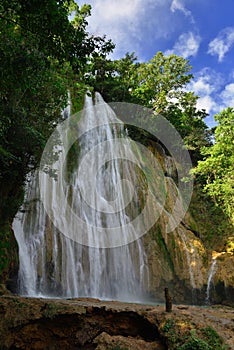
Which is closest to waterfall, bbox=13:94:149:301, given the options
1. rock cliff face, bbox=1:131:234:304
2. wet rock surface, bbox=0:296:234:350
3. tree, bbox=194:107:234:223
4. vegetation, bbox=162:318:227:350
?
rock cliff face, bbox=1:131:234:304

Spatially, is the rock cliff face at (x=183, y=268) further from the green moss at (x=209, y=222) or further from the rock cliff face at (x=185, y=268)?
the green moss at (x=209, y=222)

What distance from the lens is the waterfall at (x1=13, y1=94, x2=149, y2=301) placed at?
416 inches

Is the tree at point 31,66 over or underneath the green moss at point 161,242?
over

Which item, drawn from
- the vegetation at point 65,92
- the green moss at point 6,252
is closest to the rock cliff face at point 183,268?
the vegetation at point 65,92

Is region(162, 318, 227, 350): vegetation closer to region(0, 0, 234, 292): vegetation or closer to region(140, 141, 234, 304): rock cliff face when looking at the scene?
region(0, 0, 234, 292): vegetation

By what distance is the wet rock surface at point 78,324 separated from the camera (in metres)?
5.59

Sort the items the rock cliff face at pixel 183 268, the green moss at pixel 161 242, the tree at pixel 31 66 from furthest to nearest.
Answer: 1. the green moss at pixel 161 242
2. the rock cliff face at pixel 183 268
3. the tree at pixel 31 66

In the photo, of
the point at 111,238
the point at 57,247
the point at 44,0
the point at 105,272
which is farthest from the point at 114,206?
the point at 44,0

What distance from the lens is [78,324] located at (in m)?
6.00

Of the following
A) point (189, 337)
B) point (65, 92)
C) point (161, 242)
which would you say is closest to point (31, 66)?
point (65, 92)

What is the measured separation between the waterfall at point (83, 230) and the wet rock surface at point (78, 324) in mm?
3633

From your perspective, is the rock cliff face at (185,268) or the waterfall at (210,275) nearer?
the rock cliff face at (185,268)

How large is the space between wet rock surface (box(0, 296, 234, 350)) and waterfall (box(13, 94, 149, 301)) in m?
3.63

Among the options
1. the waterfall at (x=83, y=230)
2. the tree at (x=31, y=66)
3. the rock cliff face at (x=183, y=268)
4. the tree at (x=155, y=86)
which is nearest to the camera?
the tree at (x=31, y=66)
